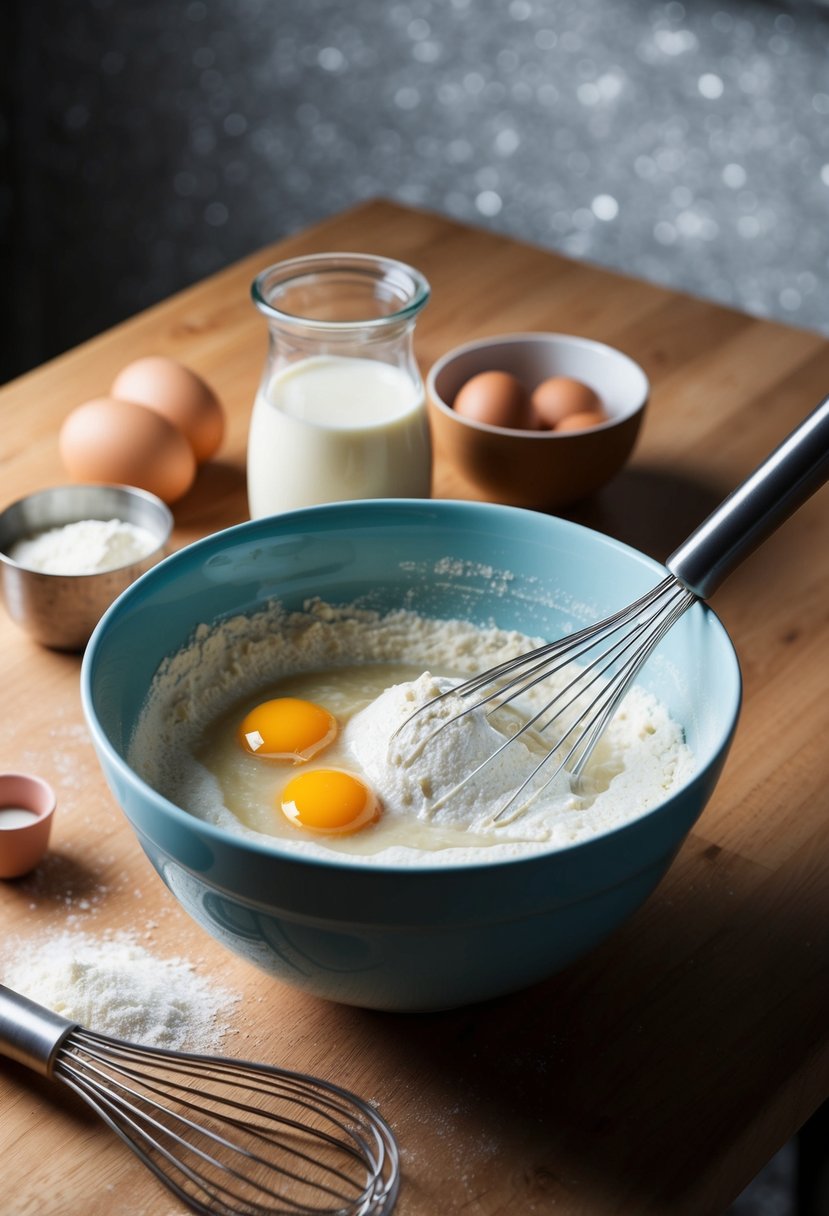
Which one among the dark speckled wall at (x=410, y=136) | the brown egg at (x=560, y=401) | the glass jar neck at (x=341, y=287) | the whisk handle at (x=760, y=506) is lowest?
the dark speckled wall at (x=410, y=136)

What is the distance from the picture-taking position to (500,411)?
4.64ft

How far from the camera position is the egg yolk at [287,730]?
3.32 feet

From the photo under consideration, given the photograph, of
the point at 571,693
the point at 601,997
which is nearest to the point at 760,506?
the point at 571,693

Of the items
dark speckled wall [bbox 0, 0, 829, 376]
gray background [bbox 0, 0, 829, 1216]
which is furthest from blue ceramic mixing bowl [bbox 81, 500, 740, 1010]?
dark speckled wall [bbox 0, 0, 829, 376]

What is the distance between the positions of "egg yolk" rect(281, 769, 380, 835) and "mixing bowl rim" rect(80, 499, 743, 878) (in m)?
0.03

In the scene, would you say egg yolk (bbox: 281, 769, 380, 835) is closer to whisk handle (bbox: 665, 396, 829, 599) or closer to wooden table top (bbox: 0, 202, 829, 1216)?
wooden table top (bbox: 0, 202, 829, 1216)

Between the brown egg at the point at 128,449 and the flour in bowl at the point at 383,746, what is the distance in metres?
0.32

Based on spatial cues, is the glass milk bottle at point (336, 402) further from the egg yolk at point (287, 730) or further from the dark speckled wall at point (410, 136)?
the dark speckled wall at point (410, 136)

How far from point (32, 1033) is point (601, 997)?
0.37 metres

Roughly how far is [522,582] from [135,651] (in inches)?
12.3

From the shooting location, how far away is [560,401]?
145 cm

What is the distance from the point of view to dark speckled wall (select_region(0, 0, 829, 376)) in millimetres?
2480

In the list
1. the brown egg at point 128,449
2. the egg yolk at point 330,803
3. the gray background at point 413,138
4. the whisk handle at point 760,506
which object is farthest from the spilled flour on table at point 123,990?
the gray background at point 413,138

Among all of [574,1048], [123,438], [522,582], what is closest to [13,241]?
[123,438]
